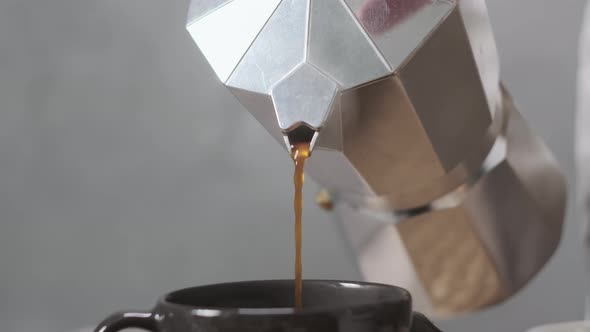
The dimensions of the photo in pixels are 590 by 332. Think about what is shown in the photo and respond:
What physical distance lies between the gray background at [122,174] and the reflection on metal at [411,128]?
0.28 metres

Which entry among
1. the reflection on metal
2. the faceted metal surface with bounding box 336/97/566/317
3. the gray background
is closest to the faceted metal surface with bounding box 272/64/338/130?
the reflection on metal

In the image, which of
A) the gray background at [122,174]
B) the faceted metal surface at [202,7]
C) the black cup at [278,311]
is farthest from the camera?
the gray background at [122,174]

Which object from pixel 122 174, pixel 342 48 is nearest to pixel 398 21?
pixel 342 48

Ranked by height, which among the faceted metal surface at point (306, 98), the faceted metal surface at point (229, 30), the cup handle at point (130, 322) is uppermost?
the faceted metal surface at point (229, 30)

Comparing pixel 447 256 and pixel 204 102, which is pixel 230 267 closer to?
pixel 204 102

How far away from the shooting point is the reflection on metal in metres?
0.32

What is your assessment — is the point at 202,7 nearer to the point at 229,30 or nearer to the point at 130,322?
the point at 229,30

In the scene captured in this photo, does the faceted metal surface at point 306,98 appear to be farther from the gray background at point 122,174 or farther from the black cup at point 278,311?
the gray background at point 122,174

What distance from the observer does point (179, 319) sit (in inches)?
10.7

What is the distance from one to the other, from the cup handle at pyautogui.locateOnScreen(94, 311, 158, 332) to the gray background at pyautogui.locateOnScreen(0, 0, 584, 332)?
499 mm

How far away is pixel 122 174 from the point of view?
32.4 inches

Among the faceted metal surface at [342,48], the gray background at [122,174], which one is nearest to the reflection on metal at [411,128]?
the faceted metal surface at [342,48]

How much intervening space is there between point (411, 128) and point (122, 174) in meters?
0.51

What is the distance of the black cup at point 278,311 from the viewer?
26 centimetres
